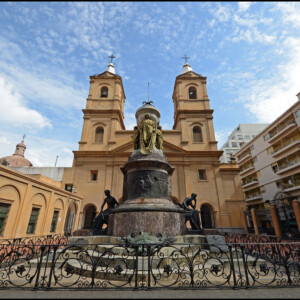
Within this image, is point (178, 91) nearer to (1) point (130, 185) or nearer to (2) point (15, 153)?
(1) point (130, 185)

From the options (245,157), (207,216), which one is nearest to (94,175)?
(207,216)

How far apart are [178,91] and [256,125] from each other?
1453 inches

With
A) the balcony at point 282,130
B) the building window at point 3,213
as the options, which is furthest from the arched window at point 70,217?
the balcony at point 282,130

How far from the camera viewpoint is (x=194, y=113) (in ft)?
90.7

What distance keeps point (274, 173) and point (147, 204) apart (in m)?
30.4

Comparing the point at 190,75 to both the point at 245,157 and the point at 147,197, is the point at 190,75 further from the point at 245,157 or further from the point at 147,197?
the point at 147,197

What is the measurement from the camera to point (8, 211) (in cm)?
1191

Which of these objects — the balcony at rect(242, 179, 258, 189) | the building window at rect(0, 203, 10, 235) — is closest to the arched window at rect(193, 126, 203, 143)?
the balcony at rect(242, 179, 258, 189)

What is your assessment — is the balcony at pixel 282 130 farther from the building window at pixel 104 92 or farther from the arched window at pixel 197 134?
the building window at pixel 104 92

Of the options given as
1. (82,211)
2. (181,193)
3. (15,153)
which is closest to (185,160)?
(181,193)

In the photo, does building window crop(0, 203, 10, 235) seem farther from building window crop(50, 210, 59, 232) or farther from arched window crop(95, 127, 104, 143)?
arched window crop(95, 127, 104, 143)

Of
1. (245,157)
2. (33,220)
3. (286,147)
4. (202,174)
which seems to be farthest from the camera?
(245,157)

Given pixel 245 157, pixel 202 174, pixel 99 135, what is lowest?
pixel 202 174

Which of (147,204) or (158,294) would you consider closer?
(158,294)
